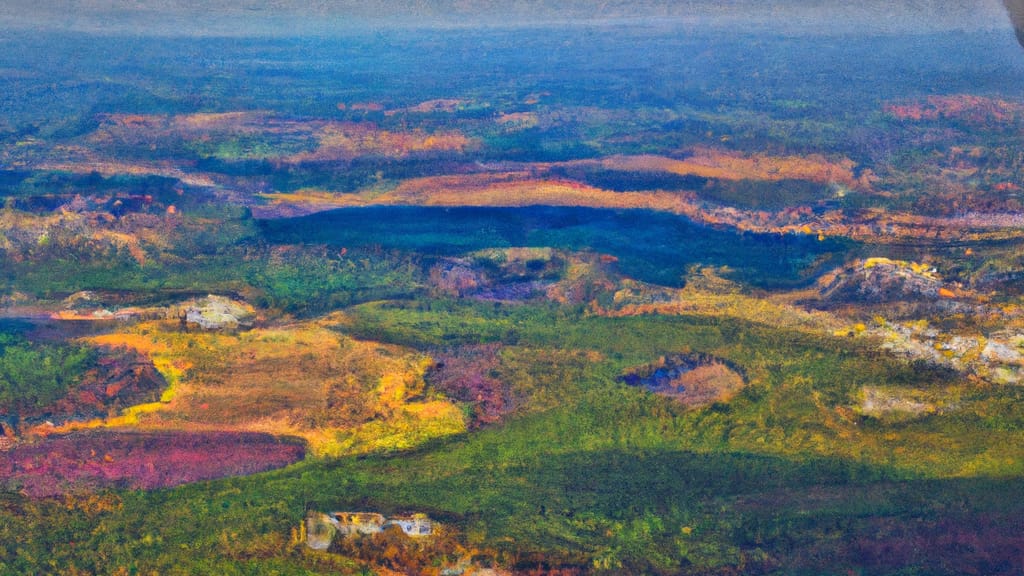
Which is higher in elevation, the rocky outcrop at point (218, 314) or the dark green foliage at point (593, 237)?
the dark green foliage at point (593, 237)

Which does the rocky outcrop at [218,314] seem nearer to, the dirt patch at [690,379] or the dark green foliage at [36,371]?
the dark green foliage at [36,371]

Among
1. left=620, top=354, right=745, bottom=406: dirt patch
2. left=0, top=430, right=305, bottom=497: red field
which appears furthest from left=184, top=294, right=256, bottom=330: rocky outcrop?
left=620, top=354, right=745, bottom=406: dirt patch

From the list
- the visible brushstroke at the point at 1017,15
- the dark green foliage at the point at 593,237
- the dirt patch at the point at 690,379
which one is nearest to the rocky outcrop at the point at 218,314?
the dark green foliage at the point at 593,237

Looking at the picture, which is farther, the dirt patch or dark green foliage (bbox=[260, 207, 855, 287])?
dark green foliage (bbox=[260, 207, 855, 287])

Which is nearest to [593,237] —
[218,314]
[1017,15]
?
[218,314]

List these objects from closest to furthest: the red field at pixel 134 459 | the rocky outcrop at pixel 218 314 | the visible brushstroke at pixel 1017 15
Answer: the red field at pixel 134 459 → the rocky outcrop at pixel 218 314 → the visible brushstroke at pixel 1017 15

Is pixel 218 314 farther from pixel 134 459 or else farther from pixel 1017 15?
pixel 1017 15

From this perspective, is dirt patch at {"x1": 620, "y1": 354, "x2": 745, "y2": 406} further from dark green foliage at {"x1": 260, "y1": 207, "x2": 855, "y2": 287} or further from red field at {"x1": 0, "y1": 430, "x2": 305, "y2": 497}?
red field at {"x1": 0, "y1": 430, "x2": 305, "y2": 497}

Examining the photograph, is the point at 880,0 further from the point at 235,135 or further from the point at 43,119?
the point at 43,119

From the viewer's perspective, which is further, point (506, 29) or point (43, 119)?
point (506, 29)

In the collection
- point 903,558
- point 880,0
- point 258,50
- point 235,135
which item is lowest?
point 903,558

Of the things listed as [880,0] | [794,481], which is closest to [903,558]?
[794,481]
